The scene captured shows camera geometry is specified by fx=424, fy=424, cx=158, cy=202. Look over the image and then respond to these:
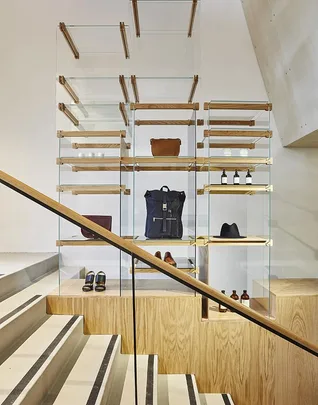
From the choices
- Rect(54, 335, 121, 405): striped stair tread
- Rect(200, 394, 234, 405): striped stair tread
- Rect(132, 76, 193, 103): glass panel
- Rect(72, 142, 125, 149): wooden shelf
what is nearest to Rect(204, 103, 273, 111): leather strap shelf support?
Rect(132, 76, 193, 103): glass panel

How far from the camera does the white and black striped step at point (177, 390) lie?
8.73ft

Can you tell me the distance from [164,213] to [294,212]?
1.87 metres

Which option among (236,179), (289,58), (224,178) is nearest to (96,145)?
(224,178)

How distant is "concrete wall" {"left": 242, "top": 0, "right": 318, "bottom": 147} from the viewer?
130 inches

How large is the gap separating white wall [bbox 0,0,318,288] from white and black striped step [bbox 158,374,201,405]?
221cm

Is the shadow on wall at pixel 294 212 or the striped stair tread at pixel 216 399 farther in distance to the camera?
the shadow on wall at pixel 294 212

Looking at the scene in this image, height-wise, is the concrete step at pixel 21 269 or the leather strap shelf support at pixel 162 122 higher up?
the leather strap shelf support at pixel 162 122

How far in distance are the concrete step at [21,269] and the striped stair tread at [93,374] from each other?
721 mm

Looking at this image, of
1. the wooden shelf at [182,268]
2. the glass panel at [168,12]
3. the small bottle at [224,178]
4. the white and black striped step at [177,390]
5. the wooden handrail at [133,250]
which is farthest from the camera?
the glass panel at [168,12]

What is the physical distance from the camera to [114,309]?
312 centimetres

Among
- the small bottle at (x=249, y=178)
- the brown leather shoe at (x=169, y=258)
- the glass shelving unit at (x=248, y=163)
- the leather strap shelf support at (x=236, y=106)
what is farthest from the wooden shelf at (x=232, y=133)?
the brown leather shoe at (x=169, y=258)

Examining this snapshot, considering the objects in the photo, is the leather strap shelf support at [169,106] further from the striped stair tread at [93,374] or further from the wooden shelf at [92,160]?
Answer: the striped stair tread at [93,374]

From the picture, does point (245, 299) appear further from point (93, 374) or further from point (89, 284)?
point (93, 374)

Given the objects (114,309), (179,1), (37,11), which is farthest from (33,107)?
(114,309)
